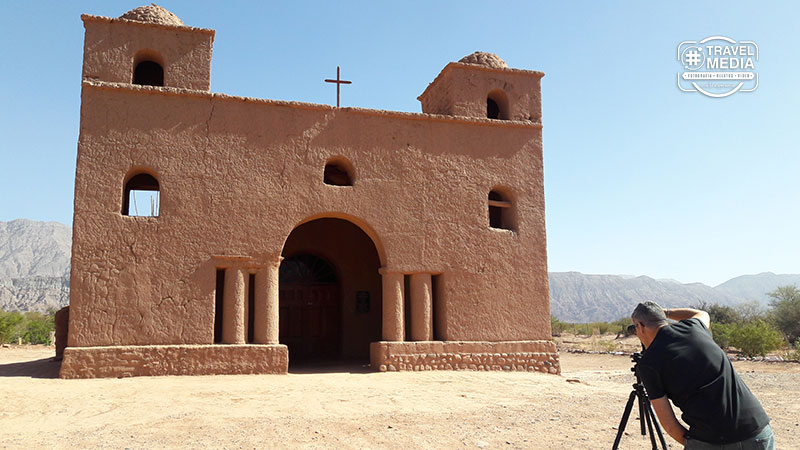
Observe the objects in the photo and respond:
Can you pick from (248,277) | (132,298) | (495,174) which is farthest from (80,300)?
(495,174)

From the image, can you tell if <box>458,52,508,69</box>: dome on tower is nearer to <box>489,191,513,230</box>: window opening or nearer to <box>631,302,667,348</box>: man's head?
<box>489,191,513,230</box>: window opening

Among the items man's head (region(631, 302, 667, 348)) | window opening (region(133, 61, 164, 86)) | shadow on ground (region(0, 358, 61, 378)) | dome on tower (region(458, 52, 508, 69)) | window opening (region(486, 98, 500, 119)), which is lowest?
shadow on ground (region(0, 358, 61, 378))

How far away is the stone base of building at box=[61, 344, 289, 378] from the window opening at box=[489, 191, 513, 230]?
5.64 meters

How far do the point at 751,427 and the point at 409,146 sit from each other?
9863mm

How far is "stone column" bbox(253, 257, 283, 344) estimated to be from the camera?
35.7 ft

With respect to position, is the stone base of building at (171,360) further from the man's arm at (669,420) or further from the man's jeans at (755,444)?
the man's jeans at (755,444)

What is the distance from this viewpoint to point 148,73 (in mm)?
12508

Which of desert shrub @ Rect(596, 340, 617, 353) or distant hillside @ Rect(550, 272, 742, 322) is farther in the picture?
distant hillside @ Rect(550, 272, 742, 322)

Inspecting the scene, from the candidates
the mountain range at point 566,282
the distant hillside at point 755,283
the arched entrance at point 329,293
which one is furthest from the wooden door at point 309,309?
the distant hillside at point 755,283

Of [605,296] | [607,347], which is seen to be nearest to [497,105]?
[607,347]

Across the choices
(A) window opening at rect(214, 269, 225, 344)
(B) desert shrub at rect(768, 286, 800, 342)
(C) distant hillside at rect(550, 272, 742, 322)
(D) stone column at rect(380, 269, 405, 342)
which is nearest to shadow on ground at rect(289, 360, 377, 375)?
(D) stone column at rect(380, 269, 405, 342)

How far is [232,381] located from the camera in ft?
31.6

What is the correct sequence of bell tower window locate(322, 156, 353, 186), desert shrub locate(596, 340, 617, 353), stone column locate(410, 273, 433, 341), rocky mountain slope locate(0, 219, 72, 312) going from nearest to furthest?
stone column locate(410, 273, 433, 341)
bell tower window locate(322, 156, 353, 186)
desert shrub locate(596, 340, 617, 353)
rocky mountain slope locate(0, 219, 72, 312)

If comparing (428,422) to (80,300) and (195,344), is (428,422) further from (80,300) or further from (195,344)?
(80,300)
